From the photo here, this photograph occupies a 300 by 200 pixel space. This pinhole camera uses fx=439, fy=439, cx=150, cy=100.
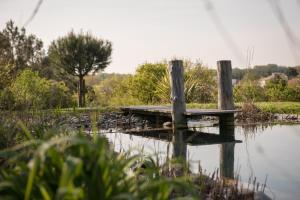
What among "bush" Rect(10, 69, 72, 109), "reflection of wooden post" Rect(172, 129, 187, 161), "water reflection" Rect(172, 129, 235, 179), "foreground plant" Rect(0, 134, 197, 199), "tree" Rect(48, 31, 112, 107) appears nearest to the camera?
"foreground plant" Rect(0, 134, 197, 199)

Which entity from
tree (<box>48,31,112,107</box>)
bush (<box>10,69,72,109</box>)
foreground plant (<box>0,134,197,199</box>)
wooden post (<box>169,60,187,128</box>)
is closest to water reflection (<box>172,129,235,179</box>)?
wooden post (<box>169,60,187,128</box>)

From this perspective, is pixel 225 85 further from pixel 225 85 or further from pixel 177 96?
pixel 177 96

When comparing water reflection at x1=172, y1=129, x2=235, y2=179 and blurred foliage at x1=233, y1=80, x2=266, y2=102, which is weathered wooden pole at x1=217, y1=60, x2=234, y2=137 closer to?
water reflection at x1=172, y1=129, x2=235, y2=179

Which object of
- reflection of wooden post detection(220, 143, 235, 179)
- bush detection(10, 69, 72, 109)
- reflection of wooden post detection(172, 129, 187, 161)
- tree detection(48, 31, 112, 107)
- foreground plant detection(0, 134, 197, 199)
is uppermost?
tree detection(48, 31, 112, 107)

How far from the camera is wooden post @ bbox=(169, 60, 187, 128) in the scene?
31.6 feet

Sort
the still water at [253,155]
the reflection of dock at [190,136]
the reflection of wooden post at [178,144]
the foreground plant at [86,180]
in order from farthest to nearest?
the reflection of dock at [190,136], the reflection of wooden post at [178,144], the still water at [253,155], the foreground plant at [86,180]

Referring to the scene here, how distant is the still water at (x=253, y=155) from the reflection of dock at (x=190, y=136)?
0.58 feet

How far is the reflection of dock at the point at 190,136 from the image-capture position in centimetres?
761

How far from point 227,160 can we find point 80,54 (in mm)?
14309

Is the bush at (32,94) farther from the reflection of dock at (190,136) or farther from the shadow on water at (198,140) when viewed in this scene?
the reflection of dock at (190,136)

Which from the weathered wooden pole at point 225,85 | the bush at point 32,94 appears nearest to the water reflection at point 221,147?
the weathered wooden pole at point 225,85

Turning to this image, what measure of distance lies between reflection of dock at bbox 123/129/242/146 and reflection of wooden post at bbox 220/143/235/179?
1.42 ft

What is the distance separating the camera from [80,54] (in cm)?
1934

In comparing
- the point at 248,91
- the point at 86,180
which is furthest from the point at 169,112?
the point at 86,180
